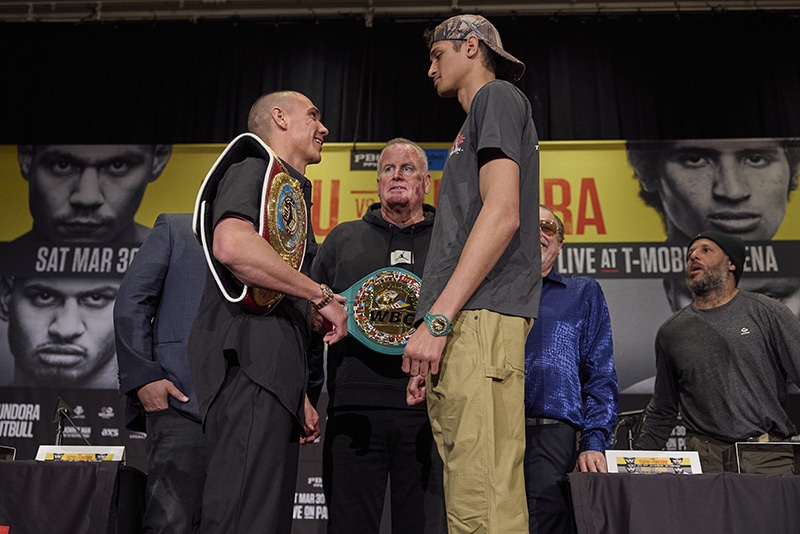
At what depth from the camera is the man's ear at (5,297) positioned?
18.4ft

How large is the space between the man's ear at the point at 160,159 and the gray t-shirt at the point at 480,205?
14.6 feet

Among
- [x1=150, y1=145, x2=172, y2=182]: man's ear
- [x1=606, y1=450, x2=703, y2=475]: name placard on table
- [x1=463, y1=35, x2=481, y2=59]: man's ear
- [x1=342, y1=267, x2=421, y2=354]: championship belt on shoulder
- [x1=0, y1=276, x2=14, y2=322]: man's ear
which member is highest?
[x1=150, y1=145, x2=172, y2=182]: man's ear

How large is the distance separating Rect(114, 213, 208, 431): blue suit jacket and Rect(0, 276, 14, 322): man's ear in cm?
330

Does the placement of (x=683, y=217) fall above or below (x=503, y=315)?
above

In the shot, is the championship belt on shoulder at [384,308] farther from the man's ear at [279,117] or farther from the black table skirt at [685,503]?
the black table skirt at [685,503]

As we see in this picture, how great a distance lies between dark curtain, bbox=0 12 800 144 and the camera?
619 cm

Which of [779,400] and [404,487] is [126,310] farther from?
[779,400]

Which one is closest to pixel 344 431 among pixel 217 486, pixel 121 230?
pixel 217 486

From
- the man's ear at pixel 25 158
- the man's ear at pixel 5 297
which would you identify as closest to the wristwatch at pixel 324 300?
the man's ear at pixel 5 297

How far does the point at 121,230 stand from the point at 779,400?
447cm

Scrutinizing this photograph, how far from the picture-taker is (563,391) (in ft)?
8.50

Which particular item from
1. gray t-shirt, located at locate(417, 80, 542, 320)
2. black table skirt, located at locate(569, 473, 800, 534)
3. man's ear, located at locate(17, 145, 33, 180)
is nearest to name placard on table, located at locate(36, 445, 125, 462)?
gray t-shirt, located at locate(417, 80, 542, 320)

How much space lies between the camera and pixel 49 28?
6734 mm

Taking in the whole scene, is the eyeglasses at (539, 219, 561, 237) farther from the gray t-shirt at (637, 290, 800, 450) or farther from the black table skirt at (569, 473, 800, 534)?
the gray t-shirt at (637, 290, 800, 450)
